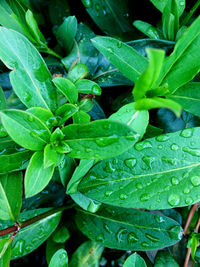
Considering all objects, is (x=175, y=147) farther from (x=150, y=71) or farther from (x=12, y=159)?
(x=12, y=159)

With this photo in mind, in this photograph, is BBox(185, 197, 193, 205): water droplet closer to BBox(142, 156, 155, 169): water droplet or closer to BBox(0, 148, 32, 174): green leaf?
BBox(142, 156, 155, 169): water droplet

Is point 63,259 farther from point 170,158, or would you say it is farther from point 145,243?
point 170,158

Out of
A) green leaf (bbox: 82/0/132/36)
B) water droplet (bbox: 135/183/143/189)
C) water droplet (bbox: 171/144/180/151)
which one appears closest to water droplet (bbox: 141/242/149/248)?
water droplet (bbox: 135/183/143/189)

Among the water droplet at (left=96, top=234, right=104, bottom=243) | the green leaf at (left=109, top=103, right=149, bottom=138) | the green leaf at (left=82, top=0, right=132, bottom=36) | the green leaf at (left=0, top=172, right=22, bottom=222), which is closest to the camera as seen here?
the green leaf at (left=109, top=103, right=149, bottom=138)

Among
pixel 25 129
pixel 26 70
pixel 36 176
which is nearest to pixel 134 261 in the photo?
pixel 36 176

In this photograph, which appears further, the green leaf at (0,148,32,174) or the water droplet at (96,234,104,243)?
the water droplet at (96,234,104,243)

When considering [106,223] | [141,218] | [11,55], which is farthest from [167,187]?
[11,55]
